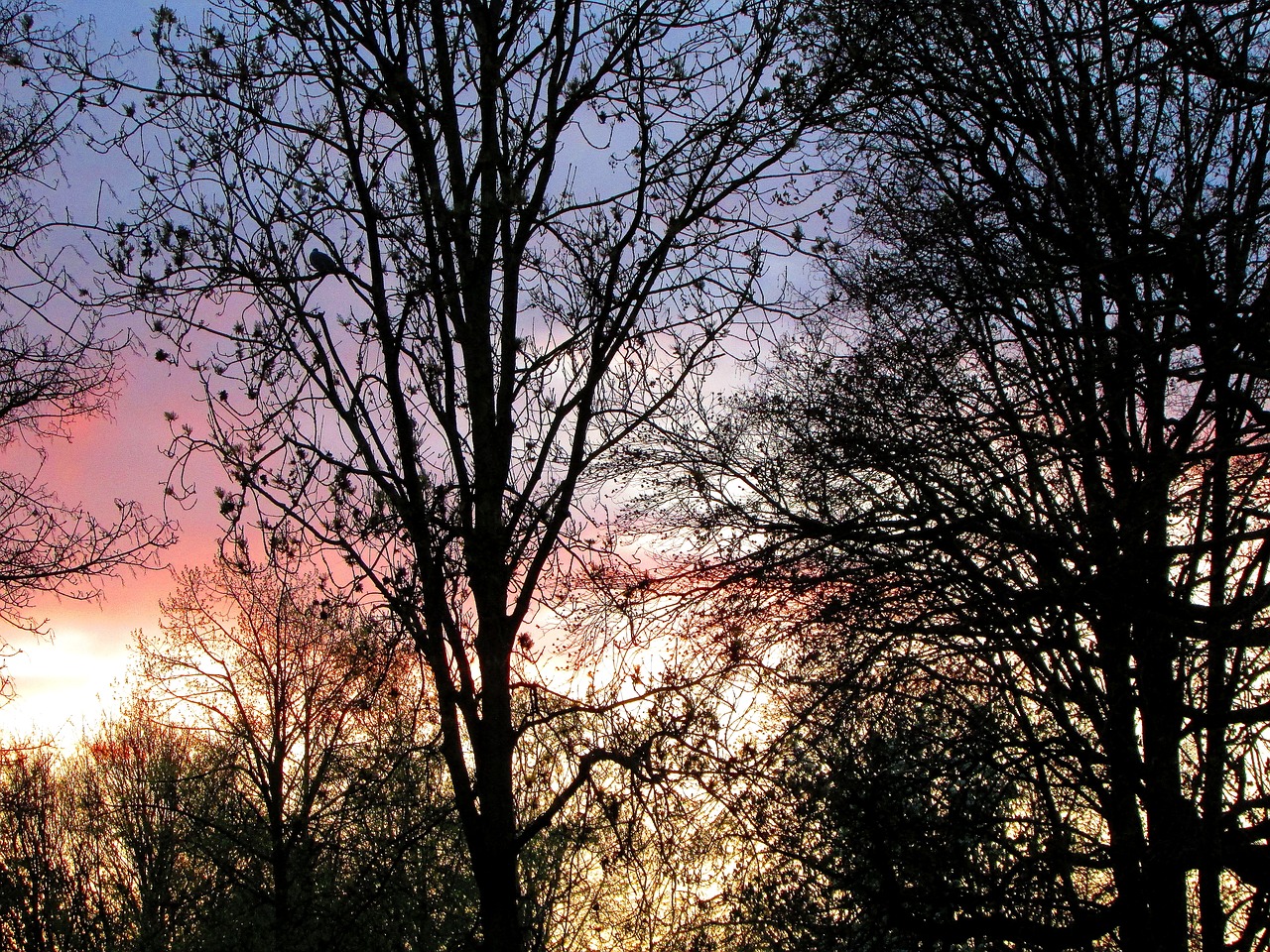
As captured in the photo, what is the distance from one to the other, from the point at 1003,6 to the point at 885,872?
6146 mm

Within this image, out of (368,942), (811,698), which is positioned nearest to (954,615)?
(811,698)

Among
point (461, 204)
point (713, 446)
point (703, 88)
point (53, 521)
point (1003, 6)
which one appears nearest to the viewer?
point (461, 204)

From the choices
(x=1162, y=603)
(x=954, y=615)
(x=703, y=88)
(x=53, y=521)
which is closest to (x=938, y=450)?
(x=954, y=615)

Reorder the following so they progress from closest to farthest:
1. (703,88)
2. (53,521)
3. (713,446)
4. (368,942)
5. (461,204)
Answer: (461,204), (703,88), (53,521), (713,446), (368,942)

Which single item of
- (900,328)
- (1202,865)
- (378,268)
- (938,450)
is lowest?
(1202,865)

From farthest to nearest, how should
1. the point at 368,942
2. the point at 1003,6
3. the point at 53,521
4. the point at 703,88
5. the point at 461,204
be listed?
the point at 368,942 < the point at 53,521 < the point at 1003,6 < the point at 703,88 < the point at 461,204

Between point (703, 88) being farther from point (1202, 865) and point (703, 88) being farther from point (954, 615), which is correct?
point (1202, 865)

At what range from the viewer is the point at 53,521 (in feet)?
25.2

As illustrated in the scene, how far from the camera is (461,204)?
205 inches

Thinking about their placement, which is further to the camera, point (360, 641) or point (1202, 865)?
point (1202, 865)

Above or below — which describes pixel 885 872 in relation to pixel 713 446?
below

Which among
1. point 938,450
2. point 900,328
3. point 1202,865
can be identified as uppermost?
point 900,328

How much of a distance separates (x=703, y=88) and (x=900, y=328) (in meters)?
3.02

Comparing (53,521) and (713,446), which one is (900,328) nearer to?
(713,446)
